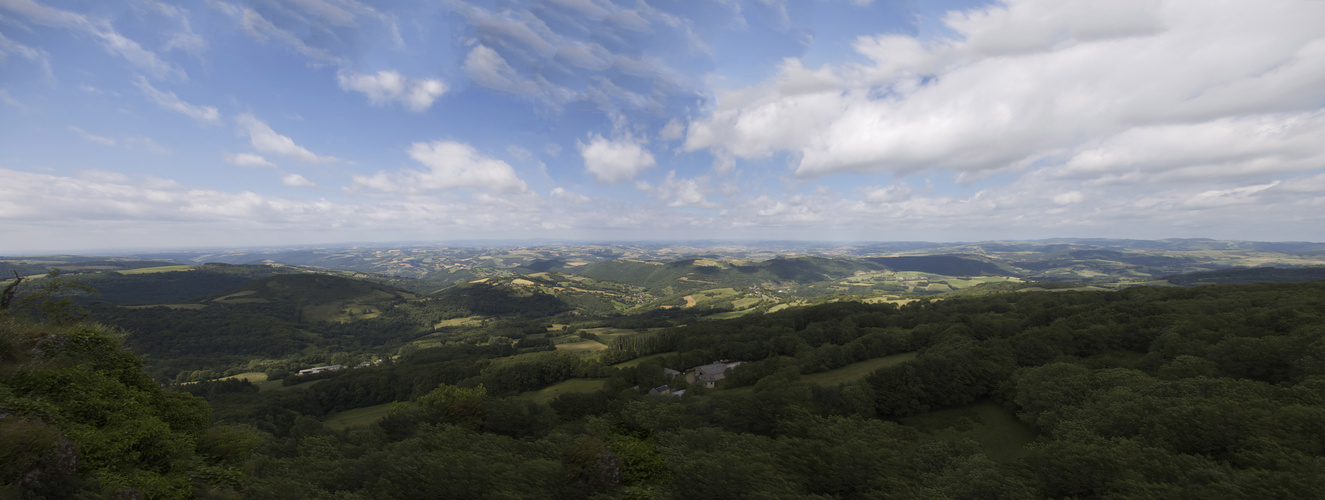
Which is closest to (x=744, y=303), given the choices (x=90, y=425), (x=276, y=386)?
(x=276, y=386)

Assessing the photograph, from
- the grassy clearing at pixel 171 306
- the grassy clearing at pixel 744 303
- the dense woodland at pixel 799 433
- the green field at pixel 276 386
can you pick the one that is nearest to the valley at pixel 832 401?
the dense woodland at pixel 799 433

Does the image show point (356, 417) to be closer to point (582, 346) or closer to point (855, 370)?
point (582, 346)

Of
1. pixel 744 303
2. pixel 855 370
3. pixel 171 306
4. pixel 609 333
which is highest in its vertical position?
pixel 855 370

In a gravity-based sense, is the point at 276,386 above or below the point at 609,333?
below

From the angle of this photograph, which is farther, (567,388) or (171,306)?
(171,306)

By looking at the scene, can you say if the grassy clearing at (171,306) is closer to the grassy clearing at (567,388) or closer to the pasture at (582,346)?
the pasture at (582,346)

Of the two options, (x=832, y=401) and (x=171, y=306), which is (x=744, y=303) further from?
(x=171, y=306)

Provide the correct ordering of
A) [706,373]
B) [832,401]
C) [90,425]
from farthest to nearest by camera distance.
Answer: [706,373]
[832,401]
[90,425]

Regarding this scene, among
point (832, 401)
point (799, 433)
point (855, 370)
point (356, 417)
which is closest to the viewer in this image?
point (799, 433)
